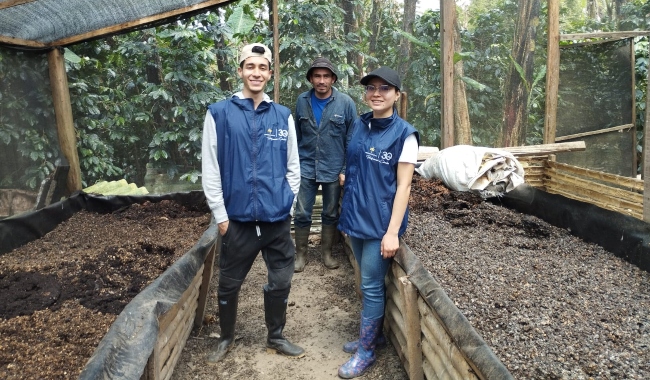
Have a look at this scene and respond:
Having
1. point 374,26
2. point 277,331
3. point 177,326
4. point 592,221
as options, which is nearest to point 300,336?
point 277,331

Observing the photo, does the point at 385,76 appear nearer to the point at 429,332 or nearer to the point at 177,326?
the point at 429,332

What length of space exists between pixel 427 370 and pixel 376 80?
1461mm

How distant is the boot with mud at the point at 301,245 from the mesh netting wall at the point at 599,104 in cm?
317

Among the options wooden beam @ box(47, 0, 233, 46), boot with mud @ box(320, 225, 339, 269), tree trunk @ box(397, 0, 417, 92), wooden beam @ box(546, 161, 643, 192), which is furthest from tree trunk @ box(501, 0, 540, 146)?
Result: wooden beam @ box(47, 0, 233, 46)

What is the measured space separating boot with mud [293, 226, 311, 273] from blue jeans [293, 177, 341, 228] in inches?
2.2

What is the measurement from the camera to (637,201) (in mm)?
3750

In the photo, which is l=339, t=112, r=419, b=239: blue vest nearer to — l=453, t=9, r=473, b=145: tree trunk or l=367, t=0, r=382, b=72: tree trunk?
l=453, t=9, r=473, b=145: tree trunk

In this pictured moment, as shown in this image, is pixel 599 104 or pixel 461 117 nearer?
pixel 599 104

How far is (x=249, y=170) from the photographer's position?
2697mm

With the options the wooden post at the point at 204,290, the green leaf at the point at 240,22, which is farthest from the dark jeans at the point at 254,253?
the green leaf at the point at 240,22

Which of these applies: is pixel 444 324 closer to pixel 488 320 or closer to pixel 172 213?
pixel 488 320

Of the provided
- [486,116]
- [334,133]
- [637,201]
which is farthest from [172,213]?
[486,116]

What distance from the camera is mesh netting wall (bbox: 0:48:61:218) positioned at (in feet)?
14.1

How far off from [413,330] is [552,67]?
397 cm
